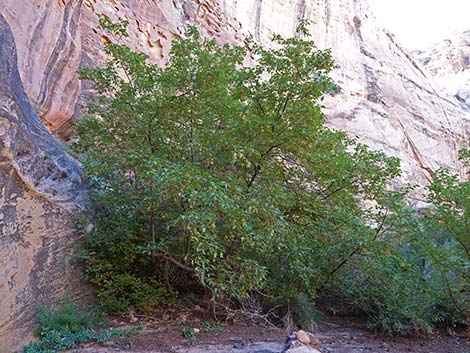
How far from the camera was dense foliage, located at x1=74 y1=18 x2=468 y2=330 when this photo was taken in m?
5.68

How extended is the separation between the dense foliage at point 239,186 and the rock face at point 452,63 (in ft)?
159

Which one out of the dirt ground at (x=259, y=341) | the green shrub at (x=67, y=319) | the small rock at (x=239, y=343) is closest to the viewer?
the green shrub at (x=67, y=319)

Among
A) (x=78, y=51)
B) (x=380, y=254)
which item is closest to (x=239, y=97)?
(x=380, y=254)

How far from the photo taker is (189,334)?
19.3ft

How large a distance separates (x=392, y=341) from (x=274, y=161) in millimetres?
4181

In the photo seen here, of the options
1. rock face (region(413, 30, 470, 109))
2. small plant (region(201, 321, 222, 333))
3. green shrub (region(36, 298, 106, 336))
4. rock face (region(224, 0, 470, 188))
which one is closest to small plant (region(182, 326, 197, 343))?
small plant (region(201, 321, 222, 333))

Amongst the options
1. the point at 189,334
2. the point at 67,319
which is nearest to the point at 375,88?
the point at 189,334

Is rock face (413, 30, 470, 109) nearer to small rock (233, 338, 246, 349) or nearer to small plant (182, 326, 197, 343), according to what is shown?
small rock (233, 338, 246, 349)

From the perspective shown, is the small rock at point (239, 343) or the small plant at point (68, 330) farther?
the small rock at point (239, 343)

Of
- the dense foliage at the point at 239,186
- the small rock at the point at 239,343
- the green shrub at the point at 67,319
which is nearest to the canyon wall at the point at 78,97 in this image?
the green shrub at the point at 67,319

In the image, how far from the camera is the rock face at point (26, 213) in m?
4.96

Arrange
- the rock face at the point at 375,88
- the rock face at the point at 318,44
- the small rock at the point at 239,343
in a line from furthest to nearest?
the rock face at the point at 375,88
the rock face at the point at 318,44
the small rock at the point at 239,343

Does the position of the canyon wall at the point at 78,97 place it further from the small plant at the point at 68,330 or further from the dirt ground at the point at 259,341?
the dirt ground at the point at 259,341

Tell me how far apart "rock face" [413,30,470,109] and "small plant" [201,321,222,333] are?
51053 millimetres
